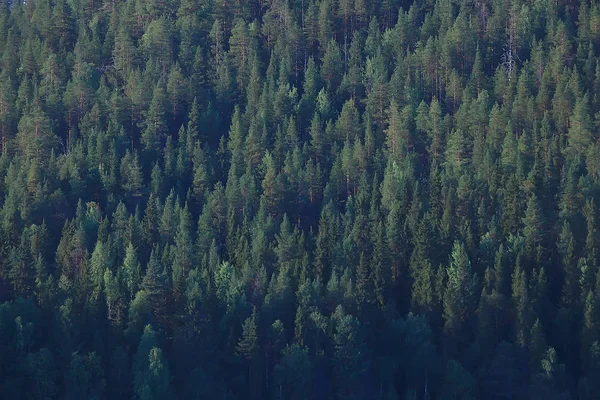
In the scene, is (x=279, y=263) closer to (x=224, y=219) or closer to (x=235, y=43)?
(x=224, y=219)

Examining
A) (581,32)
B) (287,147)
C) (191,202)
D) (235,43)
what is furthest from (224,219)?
(581,32)

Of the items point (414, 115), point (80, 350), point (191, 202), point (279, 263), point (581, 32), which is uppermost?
point (581, 32)

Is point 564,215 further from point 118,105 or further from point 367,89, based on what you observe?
point 118,105

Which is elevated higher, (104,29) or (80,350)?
(104,29)

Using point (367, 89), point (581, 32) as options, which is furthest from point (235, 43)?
point (581, 32)

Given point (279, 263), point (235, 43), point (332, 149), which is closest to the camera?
point (279, 263)

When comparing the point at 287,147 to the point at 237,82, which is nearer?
the point at 287,147

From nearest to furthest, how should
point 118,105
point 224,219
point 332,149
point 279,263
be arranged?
point 279,263 < point 224,219 < point 332,149 < point 118,105
